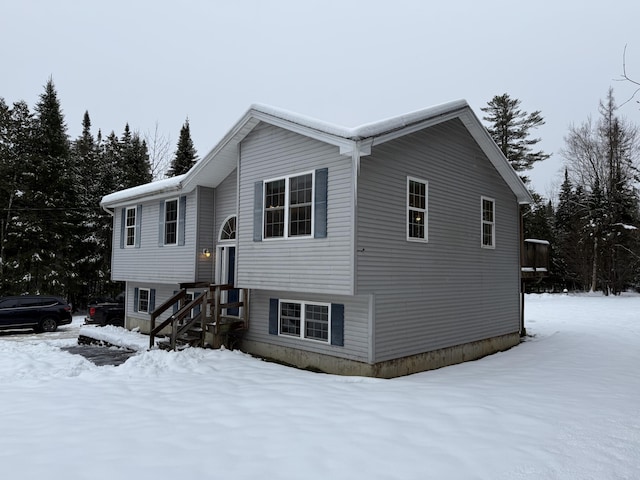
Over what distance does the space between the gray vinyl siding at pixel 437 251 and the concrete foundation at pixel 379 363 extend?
23 centimetres

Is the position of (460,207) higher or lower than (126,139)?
lower

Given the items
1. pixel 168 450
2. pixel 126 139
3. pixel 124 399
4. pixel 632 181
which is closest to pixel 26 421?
pixel 124 399

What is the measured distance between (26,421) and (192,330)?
6.16 metres

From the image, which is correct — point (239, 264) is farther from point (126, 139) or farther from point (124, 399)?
point (126, 139)

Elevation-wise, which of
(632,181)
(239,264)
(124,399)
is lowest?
(124,399)

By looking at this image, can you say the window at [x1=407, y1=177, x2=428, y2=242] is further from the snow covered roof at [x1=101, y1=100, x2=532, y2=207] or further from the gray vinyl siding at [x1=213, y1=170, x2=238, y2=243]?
the gray vinyl siding at [x1=213, y1=170, x2=238, y2=243]

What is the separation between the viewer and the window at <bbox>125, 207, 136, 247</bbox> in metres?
16.9

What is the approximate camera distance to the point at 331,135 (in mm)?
9430

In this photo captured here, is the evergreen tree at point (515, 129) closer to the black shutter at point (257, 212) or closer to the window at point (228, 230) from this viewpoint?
the window at point (228, 230)

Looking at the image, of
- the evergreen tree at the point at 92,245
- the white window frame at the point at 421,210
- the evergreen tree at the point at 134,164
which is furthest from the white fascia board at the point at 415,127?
the evergreen tree at the point at 92,245

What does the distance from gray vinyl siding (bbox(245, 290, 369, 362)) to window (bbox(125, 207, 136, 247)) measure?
733 cm

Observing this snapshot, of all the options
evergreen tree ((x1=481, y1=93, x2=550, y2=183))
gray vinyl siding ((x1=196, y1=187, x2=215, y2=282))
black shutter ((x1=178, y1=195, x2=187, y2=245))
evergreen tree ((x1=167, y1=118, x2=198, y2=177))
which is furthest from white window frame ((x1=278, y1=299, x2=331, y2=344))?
evergreen tree ((x1=481, y1=93, x2=550, y2=183))

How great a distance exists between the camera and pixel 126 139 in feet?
109

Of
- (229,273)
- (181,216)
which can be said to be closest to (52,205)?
(181,216)
